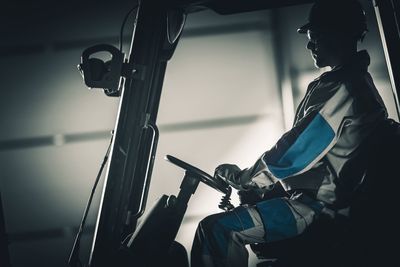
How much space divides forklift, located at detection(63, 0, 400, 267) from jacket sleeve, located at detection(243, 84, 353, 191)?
9.7 inches

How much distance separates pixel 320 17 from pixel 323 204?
931 mm

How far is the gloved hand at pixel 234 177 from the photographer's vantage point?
4.93ft

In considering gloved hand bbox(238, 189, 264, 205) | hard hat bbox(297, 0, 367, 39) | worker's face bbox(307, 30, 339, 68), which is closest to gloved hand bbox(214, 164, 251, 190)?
gloved hand bbox(238, 189, 264, 205)

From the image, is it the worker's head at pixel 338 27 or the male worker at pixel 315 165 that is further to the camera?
the worker's head at pixel 338 27

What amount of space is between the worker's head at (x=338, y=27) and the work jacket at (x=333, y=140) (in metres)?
0.12

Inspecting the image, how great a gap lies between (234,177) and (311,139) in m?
0.42

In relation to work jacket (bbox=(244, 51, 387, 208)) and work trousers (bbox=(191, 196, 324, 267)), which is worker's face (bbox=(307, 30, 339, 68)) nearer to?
work jacket (bbox=(244, 51, 387, 208))

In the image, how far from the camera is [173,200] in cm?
143

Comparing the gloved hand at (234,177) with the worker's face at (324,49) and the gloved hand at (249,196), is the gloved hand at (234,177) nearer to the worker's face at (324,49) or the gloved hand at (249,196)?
the gloved hand at (249,196)

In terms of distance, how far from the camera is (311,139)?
1.36 metres

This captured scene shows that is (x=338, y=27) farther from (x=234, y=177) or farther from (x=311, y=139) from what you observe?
(x=234, y=177)

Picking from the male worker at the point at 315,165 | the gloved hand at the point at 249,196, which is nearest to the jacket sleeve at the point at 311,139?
the male worker at the point at 315,165

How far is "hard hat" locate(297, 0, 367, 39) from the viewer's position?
150cm

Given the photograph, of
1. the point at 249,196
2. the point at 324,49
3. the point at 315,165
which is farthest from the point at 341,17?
the point at 249,196
